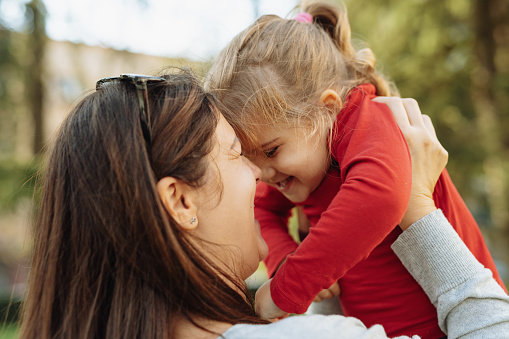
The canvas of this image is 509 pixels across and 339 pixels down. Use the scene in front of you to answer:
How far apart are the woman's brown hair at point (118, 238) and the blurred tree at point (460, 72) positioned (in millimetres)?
5717

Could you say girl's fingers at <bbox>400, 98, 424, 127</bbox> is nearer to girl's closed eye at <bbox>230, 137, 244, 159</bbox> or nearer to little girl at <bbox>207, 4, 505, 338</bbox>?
little girl at <bbox>207, 4, 505, 338</bbox>

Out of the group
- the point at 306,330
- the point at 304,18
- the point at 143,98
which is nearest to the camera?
the point at 306,330

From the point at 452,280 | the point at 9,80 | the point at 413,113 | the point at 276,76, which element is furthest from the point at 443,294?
the point at 9,80

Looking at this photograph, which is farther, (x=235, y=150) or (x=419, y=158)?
(x=419, y=158)

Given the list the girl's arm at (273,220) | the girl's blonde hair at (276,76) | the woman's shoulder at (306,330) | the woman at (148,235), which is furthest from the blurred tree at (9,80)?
the woman's shoulder at (306,330)

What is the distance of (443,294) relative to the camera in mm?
1546

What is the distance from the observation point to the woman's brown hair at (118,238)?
4.25 ft

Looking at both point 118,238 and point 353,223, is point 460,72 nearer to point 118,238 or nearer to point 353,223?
point 353,223

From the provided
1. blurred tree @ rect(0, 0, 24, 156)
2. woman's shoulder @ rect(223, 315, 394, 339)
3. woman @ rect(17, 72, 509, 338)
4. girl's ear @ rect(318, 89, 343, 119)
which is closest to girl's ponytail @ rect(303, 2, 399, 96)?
girl's ear @ rect(318, 89, 343, 119)

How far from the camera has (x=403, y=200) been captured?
1.54 meters

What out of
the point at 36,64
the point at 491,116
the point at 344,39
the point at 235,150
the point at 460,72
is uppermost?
the point at 344,39

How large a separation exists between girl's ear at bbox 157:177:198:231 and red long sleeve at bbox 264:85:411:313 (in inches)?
15.8

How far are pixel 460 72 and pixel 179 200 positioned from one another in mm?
7165

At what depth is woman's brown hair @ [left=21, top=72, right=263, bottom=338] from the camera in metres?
1.30
